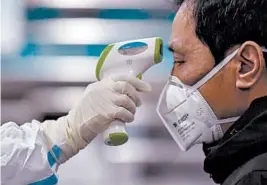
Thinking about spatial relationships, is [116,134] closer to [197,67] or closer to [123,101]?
[123,101]

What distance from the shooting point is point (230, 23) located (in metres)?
1.14

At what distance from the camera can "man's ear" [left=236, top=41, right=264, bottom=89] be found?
1.12 meters

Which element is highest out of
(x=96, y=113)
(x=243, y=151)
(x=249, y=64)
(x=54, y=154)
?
(x=249, y=64)

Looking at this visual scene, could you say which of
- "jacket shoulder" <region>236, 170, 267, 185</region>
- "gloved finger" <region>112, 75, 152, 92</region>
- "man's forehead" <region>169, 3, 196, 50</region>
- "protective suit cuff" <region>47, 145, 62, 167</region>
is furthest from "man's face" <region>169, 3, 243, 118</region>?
"protective suit cuff" <region>47, 145, 62, 167</region>

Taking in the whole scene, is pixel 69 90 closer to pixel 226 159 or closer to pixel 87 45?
pixel 87 45

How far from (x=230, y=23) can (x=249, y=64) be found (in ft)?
0.31

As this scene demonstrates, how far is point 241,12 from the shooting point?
1.14m

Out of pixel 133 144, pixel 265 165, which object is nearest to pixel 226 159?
pixel 265 165

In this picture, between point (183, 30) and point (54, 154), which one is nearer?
point (183, 30)

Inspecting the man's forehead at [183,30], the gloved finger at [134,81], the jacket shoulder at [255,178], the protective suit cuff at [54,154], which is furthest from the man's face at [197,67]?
the protective suit cuff at [54,154]

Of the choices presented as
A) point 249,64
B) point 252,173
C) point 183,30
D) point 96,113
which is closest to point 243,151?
point 252,173

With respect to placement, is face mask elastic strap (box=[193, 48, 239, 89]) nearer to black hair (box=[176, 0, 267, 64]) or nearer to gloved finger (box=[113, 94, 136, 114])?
black hair (box=[176, 0, 267, 64])

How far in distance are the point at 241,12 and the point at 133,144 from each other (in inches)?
40.7

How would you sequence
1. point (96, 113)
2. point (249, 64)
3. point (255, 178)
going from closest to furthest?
point (255, 178) < point (249, 64) < point (96, 113)
